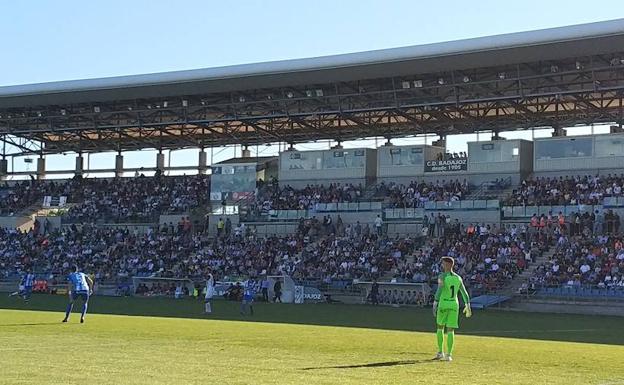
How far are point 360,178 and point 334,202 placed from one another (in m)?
3.69

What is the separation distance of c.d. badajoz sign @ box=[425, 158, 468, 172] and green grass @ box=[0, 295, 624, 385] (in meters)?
26.4

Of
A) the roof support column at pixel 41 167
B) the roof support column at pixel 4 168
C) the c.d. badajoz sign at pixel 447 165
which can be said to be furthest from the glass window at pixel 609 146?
the roof support column at pixel 4 168

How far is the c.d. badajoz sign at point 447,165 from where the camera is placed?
2269 inches

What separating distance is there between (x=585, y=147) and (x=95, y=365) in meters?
43.0

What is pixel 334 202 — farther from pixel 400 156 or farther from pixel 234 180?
pixel 234 180

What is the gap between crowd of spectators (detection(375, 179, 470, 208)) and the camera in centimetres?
5481

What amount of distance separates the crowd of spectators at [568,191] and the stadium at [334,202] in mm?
116

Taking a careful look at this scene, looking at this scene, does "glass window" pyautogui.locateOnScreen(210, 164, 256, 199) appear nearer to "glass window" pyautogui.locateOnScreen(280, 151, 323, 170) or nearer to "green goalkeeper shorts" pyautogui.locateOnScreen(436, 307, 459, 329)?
"glass window" pyautogui.locateOnScreen(280, 151, 323, 170)

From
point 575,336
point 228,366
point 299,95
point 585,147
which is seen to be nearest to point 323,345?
point 228,366

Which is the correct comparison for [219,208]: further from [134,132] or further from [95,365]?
[95,365]

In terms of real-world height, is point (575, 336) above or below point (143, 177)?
below

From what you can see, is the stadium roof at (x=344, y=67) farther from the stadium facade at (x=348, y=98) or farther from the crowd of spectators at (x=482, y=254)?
the crowd of spectators at (x=482, y=254)

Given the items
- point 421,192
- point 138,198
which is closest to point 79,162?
point 138,198

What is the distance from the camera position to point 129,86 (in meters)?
61.7
